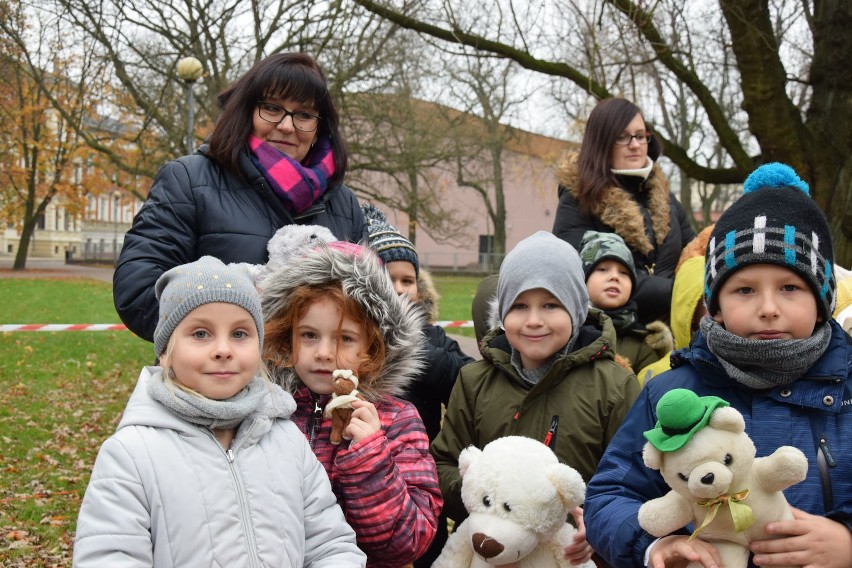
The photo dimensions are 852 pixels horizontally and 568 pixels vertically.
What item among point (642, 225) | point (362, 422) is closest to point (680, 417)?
point (362, 422)

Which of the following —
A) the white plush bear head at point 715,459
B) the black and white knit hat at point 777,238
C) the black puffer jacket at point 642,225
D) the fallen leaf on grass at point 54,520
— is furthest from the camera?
the fallen leaf on grass at point 54,520

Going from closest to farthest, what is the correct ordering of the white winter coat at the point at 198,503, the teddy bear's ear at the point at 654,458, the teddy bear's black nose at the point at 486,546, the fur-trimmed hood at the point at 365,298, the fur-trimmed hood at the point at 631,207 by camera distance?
the teddy bear's ear at the point at 654,458 → the white winter coat at the point at 198,503 → the teddy bear's black nose at the point at 486,546 → the fur-trimmed hood at the point at 365,298 → the fur-trimmed hood at the point at 631,207

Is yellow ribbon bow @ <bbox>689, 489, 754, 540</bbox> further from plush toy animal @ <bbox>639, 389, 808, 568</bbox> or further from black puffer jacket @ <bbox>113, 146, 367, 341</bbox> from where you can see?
black puffer jacket @ <bbox>113, 146, 367, 341</bbox>

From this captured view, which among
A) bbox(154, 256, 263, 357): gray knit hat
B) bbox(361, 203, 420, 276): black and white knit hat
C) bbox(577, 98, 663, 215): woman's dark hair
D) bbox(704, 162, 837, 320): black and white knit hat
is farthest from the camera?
bbox(577, 98, 663, 215): woman's dark hair

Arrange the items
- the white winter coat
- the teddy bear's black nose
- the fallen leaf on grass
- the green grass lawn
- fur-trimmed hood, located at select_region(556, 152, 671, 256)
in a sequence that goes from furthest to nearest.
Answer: the fallen leaf on grass < the green grass lawn < fur-trimmed hood, located at select_region(556, 152, 671, 256) < the teddy bear's black nose < the white winter coat

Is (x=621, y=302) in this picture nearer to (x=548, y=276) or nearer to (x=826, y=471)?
(x=548, y=276)

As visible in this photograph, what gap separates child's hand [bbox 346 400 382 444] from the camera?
8.29 ft

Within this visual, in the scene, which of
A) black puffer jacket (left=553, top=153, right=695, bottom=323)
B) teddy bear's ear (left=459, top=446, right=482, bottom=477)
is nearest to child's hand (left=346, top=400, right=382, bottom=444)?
teddy bear's ear (left=459, top=446, right=482, bottom=477)

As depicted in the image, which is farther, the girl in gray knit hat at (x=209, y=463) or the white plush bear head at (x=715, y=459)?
the girl in gray knit hat at (x=209, y=463)

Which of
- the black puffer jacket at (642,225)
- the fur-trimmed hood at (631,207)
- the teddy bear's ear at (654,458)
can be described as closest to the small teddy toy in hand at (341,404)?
the teddy bear's ear at (654,458)

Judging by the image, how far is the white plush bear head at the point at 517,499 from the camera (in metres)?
2.52

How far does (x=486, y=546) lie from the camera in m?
2.48

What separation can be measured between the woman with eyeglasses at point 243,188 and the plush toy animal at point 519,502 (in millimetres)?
1096

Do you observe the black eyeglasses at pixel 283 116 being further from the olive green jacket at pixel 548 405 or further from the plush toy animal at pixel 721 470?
the plush toy animal at pixel 721 470
